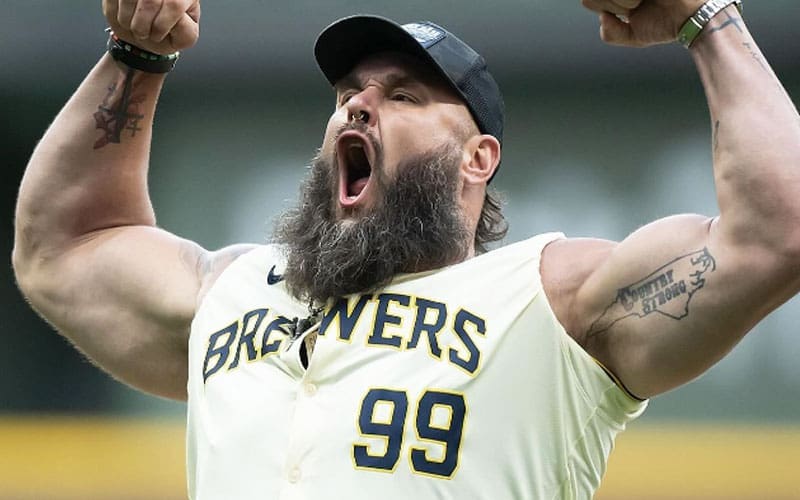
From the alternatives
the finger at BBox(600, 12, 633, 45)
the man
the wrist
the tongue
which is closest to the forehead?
the man

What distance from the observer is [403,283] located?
8.15 feet

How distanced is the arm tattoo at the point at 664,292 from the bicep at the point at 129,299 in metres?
0.94

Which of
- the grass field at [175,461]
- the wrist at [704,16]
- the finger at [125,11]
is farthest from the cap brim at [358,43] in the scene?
the grass field at [175,461]

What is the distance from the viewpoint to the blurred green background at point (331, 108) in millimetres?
5805

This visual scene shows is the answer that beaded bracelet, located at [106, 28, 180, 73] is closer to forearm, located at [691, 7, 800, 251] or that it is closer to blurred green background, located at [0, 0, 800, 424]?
forearm, located at [691, 7, 800, 251]

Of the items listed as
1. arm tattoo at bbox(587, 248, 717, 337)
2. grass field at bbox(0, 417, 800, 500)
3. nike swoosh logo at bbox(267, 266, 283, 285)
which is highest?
nike swoosh logo at bbox(267, 266, 283, 285)

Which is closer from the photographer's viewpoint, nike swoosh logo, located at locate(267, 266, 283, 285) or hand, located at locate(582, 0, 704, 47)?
hand, located at locate(582, 0, 704, 47)

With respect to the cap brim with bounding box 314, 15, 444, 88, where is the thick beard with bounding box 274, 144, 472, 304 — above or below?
below

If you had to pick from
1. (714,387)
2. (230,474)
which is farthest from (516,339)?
(714,387)

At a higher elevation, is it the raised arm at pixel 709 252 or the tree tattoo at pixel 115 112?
the tree tattoo at pixel 115 112

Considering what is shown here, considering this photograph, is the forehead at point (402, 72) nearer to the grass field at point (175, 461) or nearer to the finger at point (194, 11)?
the finger at point (194, 11)

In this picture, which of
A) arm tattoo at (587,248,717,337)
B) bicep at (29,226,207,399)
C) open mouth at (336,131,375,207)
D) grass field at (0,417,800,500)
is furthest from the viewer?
grass field at (0,417,800,500)

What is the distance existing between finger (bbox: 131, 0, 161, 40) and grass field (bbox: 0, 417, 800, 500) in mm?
3396

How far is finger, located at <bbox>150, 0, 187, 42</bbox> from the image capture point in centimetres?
254
